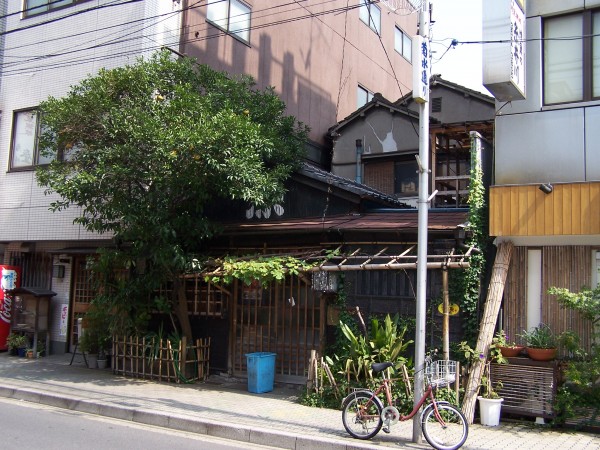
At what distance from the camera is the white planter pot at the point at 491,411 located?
28.6 ft

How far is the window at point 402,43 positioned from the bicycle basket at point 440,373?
18.3m

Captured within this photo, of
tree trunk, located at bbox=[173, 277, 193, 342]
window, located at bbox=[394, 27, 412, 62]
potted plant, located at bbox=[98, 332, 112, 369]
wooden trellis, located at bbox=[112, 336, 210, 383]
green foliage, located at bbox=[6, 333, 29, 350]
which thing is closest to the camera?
wooden trellis, located at bbox=[112, 336, 210, 383]

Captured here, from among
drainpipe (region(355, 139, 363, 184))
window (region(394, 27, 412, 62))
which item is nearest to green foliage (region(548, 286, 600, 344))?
drainpipe (region(355, 139, 363, 184))

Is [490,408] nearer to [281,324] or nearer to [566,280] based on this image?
[566,280]

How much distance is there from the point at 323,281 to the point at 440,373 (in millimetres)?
2861

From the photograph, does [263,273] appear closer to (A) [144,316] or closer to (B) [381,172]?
(A) [144,316]

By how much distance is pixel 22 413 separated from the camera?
9.39 m

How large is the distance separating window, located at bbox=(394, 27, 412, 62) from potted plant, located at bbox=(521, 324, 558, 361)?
1748 cm

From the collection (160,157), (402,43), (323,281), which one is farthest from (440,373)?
(402,43)

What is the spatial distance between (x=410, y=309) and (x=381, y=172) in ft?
27.1

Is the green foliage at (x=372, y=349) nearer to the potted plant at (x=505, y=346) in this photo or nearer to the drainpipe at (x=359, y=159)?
the potted plant at (x=505, y=346)

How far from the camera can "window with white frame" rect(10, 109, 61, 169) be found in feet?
52.2

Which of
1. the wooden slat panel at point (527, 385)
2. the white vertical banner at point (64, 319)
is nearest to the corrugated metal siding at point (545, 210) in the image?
the wooden slat panel at point (527, 385)

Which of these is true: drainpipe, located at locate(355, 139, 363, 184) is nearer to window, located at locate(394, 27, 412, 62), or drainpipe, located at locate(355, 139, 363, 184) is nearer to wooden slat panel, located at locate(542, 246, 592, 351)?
window, located at locate(394, 27, 412, 62)
